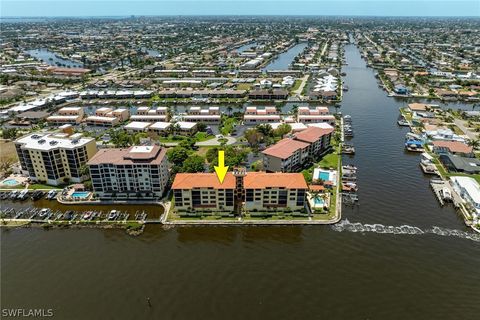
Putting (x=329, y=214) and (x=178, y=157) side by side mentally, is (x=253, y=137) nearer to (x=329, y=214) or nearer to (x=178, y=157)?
(x=178, y=157)

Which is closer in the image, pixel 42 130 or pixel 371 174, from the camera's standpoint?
pixel 371 174

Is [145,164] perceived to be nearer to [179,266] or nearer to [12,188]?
[179,266]

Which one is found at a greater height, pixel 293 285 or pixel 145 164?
pixel 145 164

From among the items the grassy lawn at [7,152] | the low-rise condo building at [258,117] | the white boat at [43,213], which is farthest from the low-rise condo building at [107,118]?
the white boat at [43,213]

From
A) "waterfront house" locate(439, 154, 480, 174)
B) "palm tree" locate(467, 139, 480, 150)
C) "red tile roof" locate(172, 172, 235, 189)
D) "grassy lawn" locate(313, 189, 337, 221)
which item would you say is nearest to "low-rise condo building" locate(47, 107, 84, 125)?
"red tile roof" locate(172, 172, 235, 189)

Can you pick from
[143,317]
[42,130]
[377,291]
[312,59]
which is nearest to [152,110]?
[42,130]

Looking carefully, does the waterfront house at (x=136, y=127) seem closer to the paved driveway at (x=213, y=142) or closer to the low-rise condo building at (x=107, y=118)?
the low-rise condo building at (x=107, y=118)

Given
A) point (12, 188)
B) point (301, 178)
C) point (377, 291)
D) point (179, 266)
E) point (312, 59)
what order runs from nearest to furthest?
point (377, 291) < point (179, 266) < point (301, 178) < point (12, 188) < point (312, 59)
